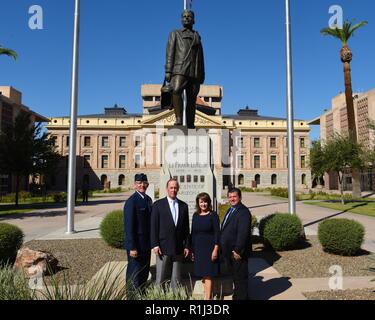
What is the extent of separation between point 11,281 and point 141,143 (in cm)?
6209

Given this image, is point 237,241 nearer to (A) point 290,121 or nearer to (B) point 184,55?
(B) point 184,55

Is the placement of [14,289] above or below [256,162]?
below

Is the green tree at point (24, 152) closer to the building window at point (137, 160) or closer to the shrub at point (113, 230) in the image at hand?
the shrub at point (113, 230)

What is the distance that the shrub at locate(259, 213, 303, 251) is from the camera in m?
8.88

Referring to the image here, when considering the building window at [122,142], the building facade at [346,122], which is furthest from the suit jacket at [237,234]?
the building window at [122,142]

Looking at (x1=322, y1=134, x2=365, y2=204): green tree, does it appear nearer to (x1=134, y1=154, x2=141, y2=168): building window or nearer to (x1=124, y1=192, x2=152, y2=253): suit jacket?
(x1=124, y1=192, x2=152, y2=253): suit jacket

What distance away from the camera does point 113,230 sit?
31.3ft

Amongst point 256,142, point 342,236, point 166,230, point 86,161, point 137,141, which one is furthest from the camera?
point 256,142

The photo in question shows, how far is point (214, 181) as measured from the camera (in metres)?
7.29

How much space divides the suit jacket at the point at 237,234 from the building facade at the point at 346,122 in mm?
33120

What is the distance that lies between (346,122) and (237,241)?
54.3 meters

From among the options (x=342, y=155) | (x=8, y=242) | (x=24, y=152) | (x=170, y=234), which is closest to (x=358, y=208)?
(x=342, y=155)

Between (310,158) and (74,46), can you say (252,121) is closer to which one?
(310,158)
